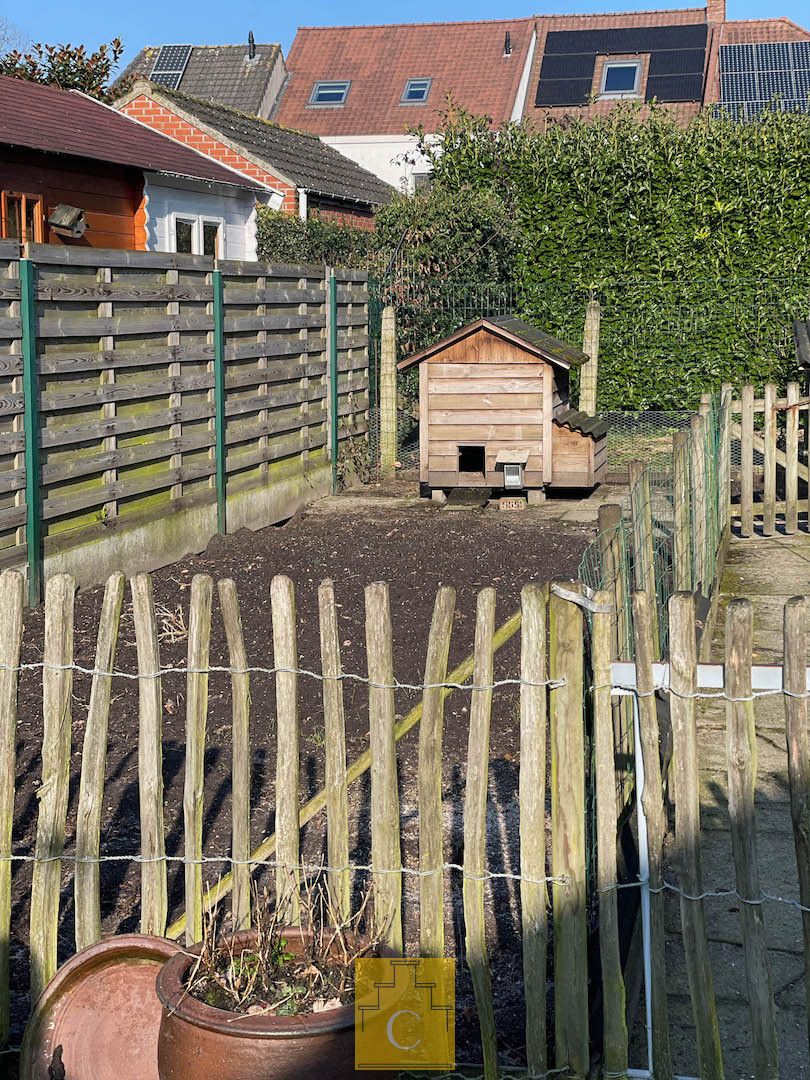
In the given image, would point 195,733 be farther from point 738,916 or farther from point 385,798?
point 738,916

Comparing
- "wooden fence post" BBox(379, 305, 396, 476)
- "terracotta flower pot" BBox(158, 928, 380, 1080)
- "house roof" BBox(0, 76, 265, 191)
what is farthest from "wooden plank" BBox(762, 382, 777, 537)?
"terracotta flower pot" BBox(158, 928, 380, 1080)

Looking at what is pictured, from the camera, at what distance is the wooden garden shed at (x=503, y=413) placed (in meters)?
12.1

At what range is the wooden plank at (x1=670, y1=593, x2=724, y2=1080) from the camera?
2.98 m

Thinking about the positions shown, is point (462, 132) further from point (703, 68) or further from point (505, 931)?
point (703, 68)

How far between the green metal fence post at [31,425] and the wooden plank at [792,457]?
5925 millimetres

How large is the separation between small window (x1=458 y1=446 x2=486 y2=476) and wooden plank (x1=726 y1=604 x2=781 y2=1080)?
9.72 metres

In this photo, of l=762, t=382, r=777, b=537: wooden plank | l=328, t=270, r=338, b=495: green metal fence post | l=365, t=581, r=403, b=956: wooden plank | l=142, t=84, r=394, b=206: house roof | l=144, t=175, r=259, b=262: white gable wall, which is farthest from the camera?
l=142, t=84, r=394, b=206: house roof

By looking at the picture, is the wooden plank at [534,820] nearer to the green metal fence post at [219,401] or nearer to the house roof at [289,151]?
the green metal fence post at [219,401]

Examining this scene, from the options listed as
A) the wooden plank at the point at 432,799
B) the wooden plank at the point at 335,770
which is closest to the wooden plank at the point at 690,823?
the wooden plank at the point at 432,799

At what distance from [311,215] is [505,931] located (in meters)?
21.3

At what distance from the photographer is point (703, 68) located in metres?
32.7

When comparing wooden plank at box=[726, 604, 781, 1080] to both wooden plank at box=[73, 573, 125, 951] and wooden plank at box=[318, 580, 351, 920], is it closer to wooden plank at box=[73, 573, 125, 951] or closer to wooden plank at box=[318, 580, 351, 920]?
wooden plank at box=[318, 580, 351, 920]

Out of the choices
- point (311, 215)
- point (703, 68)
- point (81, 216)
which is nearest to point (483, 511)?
point (81, 216)

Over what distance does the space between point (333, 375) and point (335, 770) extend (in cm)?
A: 1026
